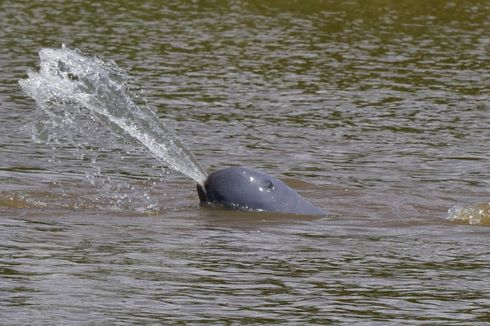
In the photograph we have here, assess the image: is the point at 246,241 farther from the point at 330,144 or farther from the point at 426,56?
the point at 426,56

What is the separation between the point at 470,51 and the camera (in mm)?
28062

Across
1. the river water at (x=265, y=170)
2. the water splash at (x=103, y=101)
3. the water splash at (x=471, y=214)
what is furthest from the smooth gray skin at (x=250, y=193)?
the water splash at (x=471, y=214)

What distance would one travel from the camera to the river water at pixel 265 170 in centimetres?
1034

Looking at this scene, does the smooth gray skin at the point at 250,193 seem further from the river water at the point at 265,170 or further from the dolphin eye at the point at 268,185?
the river water at the point at 265,170

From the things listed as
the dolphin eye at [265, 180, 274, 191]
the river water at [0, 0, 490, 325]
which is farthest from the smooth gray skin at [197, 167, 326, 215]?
the river water at [0, 0, 490, 325]

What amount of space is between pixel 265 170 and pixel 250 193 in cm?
307

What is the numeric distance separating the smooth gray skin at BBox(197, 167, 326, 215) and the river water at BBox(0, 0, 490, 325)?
131mm

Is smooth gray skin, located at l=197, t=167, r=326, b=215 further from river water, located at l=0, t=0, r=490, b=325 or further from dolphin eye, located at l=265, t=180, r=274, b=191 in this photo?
river water, located at l=0, t=0, r=490, b=325

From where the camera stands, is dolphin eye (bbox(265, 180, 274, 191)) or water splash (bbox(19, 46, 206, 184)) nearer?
dolphin eye (bbox(265, 180, 274, 191))

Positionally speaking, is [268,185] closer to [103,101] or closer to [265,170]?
[103,101]

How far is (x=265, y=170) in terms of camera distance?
16.9 meters

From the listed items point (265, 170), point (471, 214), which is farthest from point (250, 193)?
point (265, 170)

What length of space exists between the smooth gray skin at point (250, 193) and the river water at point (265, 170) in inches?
5.2

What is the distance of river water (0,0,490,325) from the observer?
10.3 metres
